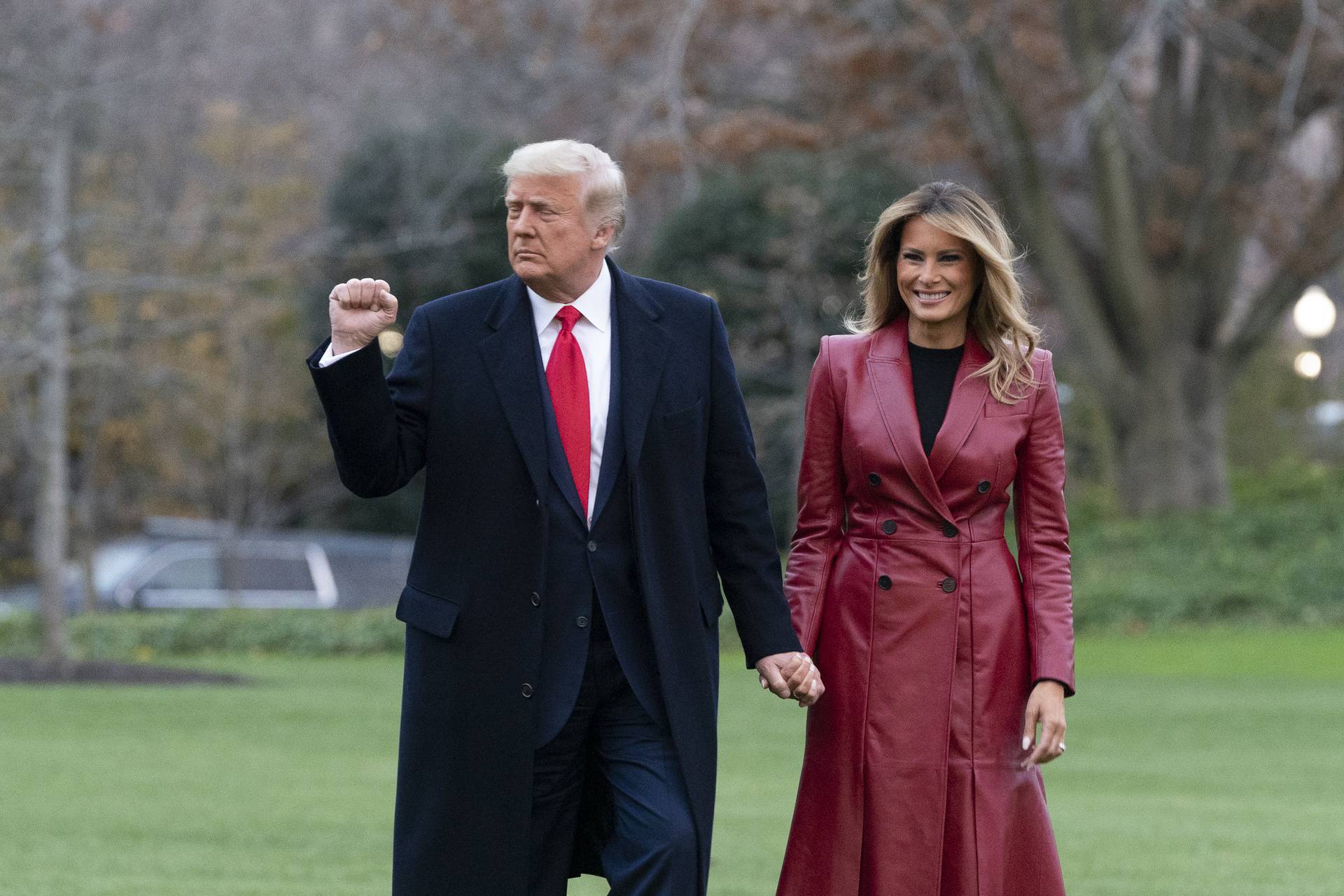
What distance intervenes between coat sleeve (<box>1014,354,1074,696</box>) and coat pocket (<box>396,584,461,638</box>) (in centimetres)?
135

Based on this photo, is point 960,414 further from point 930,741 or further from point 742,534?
→ point 930,741

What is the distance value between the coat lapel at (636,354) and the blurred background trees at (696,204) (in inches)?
500

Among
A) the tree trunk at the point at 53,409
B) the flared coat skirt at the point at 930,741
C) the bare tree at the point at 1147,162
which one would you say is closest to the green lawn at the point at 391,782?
the tree trunk at the point at 53,409

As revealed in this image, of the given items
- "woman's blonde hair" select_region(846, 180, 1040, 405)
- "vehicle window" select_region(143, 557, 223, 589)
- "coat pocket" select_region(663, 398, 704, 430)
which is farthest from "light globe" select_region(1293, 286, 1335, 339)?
"coat pocket" select_region(663, 398, 704, 430)

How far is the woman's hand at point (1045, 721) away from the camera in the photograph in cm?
453

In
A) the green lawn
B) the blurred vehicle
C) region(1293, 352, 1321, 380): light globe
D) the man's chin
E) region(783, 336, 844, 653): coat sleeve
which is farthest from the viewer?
region(1293, 352, 1321, 380): light globe

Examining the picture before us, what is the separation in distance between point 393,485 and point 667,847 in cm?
97

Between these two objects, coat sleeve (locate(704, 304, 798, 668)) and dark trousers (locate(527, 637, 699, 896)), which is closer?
dark trousers (locate(527, 637, 699, 896))

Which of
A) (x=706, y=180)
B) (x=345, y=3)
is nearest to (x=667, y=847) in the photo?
(x=706, y=180)

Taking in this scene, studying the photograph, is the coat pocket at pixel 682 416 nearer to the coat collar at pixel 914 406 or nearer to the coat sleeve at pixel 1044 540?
the coat collar at pixel 914 406

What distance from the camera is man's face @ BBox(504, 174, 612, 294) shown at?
4.35 m

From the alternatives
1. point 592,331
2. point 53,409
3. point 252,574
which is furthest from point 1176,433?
point 592,331

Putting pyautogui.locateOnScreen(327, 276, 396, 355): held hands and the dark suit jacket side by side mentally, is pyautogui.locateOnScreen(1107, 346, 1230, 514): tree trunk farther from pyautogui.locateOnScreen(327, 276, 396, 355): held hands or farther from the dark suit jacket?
pyautogui.locateOnScreen(327, 276, 396, 355): held hands

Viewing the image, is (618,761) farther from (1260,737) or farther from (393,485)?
(1260,737)
